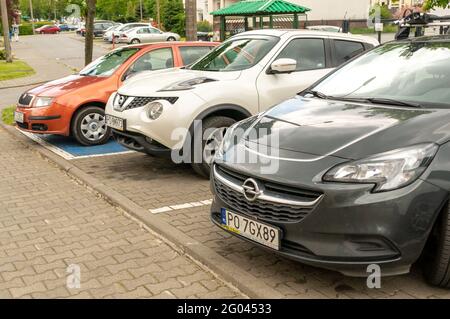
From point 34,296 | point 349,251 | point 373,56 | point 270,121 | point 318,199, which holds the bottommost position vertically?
point 34,296

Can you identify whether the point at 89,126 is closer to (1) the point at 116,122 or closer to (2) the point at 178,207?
(1) the point at 116,122

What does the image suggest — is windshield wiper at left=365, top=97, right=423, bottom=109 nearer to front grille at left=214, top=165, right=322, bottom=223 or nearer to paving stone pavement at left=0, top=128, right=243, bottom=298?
front grille at left=214, top=165, right=322, bottom=223

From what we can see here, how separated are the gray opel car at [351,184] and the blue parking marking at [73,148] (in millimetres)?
4372

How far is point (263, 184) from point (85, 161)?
4.68m

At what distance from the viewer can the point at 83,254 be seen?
14.7 feet

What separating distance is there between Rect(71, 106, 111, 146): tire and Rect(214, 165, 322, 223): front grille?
16.6 ft

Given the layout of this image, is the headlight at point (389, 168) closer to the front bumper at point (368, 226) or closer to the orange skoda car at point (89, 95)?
the front bumper at point (368, 226)

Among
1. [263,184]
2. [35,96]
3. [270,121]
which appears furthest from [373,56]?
[35,96]

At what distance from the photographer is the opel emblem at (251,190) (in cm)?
360

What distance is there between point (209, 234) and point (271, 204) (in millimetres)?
1423

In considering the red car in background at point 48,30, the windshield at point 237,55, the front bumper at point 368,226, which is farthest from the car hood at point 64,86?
the red car in background at point 48,30

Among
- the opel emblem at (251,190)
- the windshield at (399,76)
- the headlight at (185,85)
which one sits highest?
the windshield at (399,76)

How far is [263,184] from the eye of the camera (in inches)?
142
